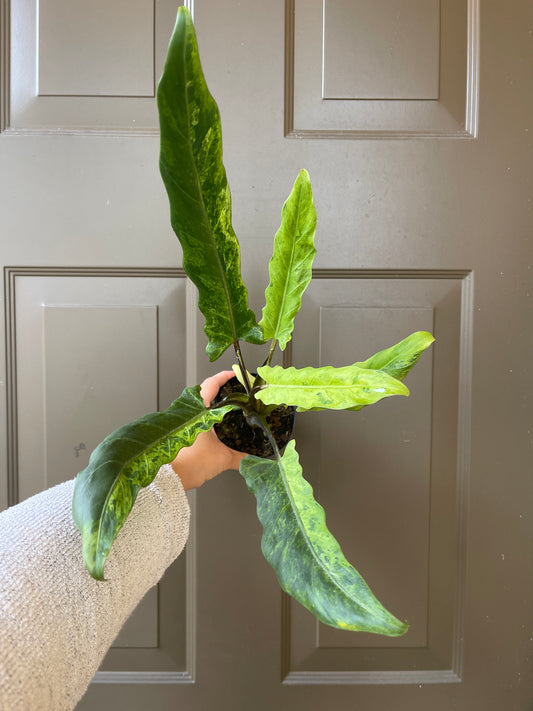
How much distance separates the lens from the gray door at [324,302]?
2.06 feet

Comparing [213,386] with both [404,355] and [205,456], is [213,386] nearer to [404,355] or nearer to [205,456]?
[205,456]

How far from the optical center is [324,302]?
25.8 inches

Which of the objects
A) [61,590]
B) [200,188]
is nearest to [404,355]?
[200,188]

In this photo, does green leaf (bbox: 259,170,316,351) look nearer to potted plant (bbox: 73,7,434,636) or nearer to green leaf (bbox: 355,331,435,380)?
potted plant (bbox: 73,7,434,636)

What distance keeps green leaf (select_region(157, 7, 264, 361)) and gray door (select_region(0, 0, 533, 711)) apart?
18cm

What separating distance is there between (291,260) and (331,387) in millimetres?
170

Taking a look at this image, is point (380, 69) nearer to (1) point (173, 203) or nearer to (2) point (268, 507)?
(1) point (173, 203)

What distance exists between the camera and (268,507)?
16.1 inches

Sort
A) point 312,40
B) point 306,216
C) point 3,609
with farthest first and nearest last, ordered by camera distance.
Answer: point 312,40 → point 306,216 → point 3,609

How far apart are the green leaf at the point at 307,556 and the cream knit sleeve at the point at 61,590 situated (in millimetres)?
111

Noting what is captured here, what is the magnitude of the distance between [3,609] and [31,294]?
1.43 feet

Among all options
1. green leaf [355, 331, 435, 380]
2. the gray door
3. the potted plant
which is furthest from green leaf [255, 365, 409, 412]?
the gray door

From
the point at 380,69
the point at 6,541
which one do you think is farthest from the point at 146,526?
the point at 380,69

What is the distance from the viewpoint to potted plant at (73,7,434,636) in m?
0.33
